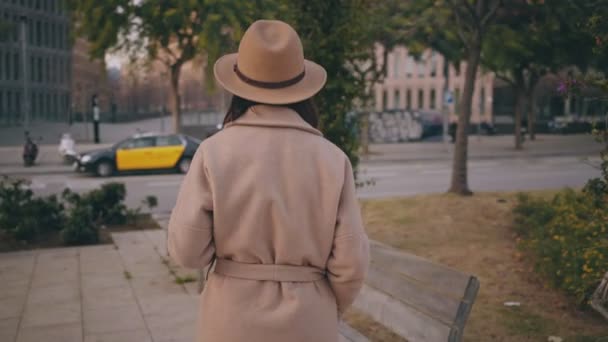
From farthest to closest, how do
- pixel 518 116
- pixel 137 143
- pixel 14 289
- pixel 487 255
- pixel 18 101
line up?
pixel 18 101 → pixel 518 116 → pixel 137 143 → pixel 487 255 → pixel 14 289

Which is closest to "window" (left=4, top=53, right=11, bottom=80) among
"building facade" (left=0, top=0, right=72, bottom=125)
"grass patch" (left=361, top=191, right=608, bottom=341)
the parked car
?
"building facade" (left=0, top=0, right=72, bottom=125)

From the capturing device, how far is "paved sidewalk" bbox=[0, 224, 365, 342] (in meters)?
5.13

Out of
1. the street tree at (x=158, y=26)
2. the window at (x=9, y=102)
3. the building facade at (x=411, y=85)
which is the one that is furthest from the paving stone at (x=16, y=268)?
the building facade at (x=411, y=85)

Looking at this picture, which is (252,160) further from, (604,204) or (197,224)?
(604,204)

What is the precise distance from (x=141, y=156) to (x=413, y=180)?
8.44 meters

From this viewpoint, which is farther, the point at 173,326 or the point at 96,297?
the point at 96,297

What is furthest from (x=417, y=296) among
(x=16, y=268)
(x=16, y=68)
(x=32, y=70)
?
(x=32, y=70)

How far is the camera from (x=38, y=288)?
256 inches

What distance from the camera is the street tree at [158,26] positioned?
65.6 feet

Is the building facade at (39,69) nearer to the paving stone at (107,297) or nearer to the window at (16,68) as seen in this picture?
the window at (16,68)

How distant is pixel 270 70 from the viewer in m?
2.47

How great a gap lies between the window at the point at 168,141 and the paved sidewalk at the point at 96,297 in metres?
12.5

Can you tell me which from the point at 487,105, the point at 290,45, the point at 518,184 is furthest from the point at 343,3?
the point at 487,105

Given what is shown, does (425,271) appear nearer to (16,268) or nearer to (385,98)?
(16,268)
